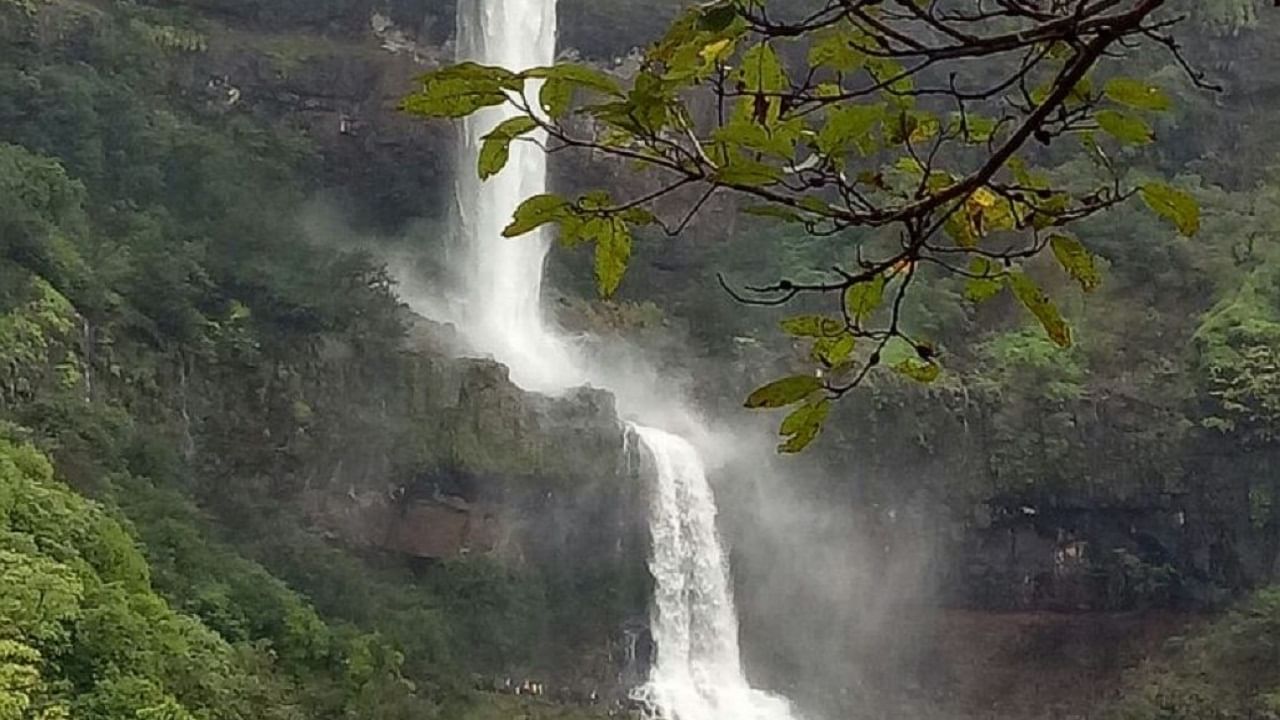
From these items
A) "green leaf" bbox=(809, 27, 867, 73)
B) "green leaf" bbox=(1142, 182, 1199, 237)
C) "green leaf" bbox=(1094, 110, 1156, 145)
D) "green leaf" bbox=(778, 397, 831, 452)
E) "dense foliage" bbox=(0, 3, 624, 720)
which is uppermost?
"dense foliage" bbox=(0, 3, 624, 720)

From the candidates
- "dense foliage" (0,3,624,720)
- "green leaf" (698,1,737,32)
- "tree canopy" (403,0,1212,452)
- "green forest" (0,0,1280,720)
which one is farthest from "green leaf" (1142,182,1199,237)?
"green forest" (0,0,1280,720)

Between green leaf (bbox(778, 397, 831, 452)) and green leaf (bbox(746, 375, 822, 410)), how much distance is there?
0.10 ft

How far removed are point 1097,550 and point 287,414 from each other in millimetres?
8114

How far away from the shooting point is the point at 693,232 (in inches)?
717

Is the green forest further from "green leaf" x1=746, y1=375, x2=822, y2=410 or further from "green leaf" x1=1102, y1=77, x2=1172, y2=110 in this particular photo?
"green leaf" x1=1102, y1=77, x2=1172, y2=110

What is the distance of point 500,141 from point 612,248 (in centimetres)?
12

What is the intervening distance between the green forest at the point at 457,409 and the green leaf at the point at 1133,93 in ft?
28.8

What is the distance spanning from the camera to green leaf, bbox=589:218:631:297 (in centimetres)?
118

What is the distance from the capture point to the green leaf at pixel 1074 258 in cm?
120

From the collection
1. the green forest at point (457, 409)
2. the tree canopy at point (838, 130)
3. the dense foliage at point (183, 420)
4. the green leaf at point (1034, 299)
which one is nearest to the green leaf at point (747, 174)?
the tree canopy at point (838, 130)

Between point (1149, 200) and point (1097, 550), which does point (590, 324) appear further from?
point (1149, 200)

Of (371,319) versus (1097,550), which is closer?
(371,319)

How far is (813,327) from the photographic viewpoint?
1.22 m

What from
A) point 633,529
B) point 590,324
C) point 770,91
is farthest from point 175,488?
point 770,91
